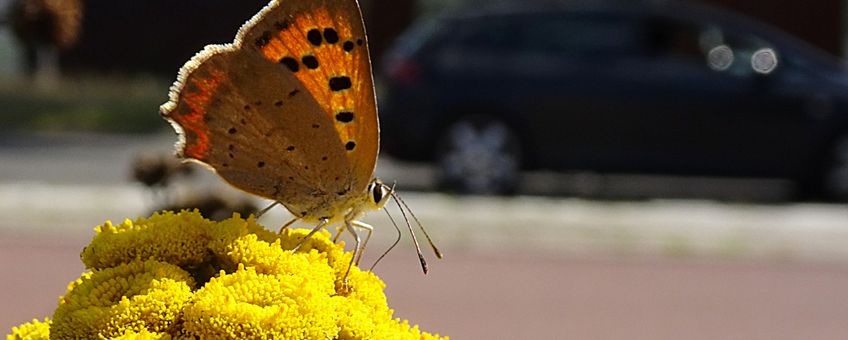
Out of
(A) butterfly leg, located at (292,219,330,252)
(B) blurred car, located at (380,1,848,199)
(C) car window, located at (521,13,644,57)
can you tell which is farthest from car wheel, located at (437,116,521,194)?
(A) butterfly leg, located at (292,219,330,252)

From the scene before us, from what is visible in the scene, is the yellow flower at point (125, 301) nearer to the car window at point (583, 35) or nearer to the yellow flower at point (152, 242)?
the yellow flower at point (152, 242)

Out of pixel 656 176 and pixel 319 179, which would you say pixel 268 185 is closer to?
pixel 319 179

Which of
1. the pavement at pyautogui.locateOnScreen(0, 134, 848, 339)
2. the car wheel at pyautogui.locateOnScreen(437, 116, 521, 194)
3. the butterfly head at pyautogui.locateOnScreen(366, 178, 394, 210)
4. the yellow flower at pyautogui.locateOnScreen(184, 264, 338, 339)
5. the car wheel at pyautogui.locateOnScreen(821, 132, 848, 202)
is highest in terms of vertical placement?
the car wheel at pyautogui.locateOnScreen(821, 132, 848, 202)

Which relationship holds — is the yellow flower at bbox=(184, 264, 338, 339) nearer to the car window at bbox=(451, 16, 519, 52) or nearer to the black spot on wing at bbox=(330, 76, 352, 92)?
the black spot on wing at bbox=(330, 76, 352, 92)

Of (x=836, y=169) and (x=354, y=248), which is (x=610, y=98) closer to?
(x=836, y=169)

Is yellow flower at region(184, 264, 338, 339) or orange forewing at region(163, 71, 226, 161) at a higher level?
orange forewing at region(163, 71, 226, 161)

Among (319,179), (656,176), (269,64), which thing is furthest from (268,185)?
(656,176)
